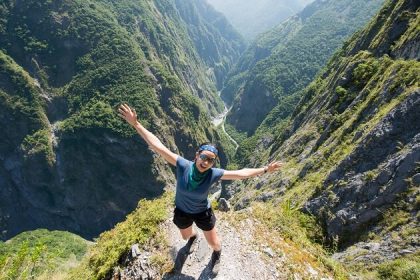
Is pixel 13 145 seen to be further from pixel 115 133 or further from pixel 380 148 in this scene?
pixel 380 148

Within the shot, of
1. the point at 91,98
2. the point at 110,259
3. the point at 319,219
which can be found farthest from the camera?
the point at 91,98

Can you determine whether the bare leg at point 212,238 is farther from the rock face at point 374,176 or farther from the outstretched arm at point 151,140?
the rock face at point 374,176

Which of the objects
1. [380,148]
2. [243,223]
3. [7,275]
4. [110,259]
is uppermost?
[380,148]

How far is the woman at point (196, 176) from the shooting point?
971 cm

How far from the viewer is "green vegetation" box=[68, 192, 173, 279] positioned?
13.2 m

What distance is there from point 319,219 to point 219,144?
166 m

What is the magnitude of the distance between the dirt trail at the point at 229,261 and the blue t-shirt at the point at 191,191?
7.62 feet

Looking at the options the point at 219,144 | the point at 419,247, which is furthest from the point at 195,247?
→ the point at 219,144

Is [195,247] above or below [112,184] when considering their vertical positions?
above

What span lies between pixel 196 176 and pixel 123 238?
18.1 feet

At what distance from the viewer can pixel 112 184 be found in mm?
142250

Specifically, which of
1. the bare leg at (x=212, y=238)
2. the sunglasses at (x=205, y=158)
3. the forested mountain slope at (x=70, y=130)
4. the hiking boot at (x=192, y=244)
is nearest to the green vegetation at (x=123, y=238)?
the hiking boot at (x=192, y=244)

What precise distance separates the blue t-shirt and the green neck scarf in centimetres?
8

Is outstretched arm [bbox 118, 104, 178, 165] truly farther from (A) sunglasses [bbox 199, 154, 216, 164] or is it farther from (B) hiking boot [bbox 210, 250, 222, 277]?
(B) hiking boot [bbox 210, 250, 222, 277]
